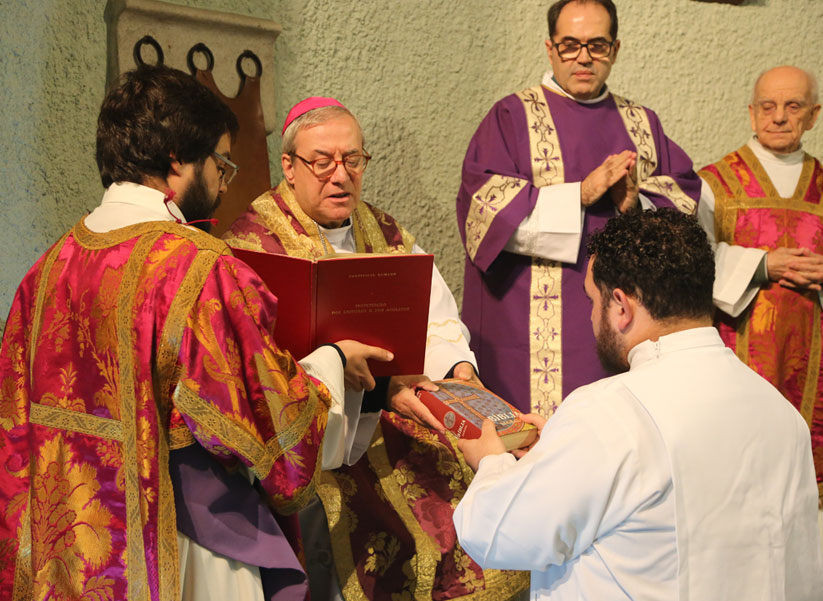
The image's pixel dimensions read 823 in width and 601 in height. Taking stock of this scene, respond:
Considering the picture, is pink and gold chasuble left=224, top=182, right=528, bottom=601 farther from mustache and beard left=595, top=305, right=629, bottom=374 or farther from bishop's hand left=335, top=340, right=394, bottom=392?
mustache and beard left=595, top=305, right=629, bottom=374

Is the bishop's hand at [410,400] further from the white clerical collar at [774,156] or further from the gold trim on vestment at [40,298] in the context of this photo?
the white clerical collar at [774,156]

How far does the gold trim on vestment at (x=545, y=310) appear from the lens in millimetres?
3693

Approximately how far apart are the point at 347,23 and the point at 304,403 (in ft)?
8.61

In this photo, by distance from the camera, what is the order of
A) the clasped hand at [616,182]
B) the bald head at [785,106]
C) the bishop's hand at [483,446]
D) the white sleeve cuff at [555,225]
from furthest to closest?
the bald head at [785,106] → the white sleeve cuff at [555,225] → the clasped hand at [616,182] → the bishop's hand at [483,446]

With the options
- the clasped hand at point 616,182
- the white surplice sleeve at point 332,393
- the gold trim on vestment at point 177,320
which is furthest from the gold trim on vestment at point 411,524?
the clasped hand at point 616,182

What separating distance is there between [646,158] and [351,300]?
6.17 feet

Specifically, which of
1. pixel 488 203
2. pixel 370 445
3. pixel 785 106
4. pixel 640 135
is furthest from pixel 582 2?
pixel 370 445

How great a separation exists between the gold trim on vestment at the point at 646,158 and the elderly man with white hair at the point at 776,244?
487mm

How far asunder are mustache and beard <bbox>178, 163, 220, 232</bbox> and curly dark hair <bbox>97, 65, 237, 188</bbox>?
0.05 m

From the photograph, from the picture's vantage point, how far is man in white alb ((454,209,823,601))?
5.76 ft

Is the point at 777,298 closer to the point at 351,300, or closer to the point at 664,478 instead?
the point at 351,300

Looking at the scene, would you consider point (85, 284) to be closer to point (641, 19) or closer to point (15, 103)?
point (15, 103)

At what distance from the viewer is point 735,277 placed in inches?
159

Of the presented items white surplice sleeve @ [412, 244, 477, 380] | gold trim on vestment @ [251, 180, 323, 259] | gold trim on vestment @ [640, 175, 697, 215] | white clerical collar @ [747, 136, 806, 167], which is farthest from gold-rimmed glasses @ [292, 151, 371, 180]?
white clerical collar @ [747, 136, 806, 167]
